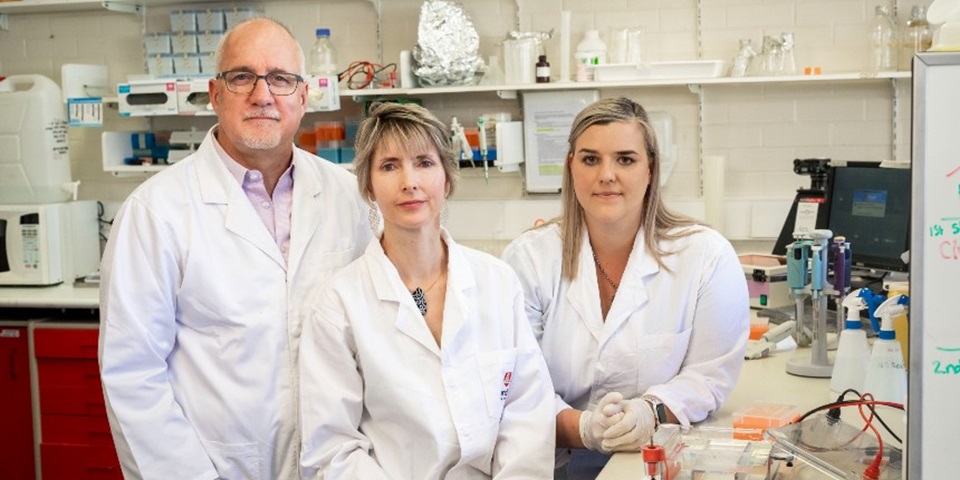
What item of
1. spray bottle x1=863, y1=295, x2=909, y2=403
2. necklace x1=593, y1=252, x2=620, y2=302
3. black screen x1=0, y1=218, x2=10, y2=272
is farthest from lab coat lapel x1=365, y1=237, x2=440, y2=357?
black screen x1=0, y1=218, x2=10, y2=272

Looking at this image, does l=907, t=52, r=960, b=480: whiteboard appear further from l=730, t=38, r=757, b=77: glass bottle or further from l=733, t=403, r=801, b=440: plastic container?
l=730, t=38, r=757, b=77: glass bottle

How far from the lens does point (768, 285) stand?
133 inches

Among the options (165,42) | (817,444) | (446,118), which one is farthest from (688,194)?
(817,444)

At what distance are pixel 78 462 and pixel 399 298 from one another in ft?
7.97

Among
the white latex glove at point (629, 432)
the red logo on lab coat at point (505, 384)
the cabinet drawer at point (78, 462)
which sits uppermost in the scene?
the red logo on lab coat at point (505, 384)

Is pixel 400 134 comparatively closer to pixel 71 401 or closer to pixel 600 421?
pixel 600 421

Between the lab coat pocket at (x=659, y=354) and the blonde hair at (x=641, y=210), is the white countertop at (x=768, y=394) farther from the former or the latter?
the blonde hair at (x=641, y=210)

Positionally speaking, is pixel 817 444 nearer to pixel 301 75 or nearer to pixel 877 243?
pixel 301 75

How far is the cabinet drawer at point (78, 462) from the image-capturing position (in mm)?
3914

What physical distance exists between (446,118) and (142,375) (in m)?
2.75

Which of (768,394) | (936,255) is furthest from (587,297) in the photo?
(936,255)

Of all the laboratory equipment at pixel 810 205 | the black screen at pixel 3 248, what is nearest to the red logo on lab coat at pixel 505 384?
the laboratory equipment at pixel 810 205

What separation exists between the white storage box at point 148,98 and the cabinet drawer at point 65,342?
102 cm

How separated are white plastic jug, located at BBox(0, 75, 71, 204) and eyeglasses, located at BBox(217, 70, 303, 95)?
2578 mm
